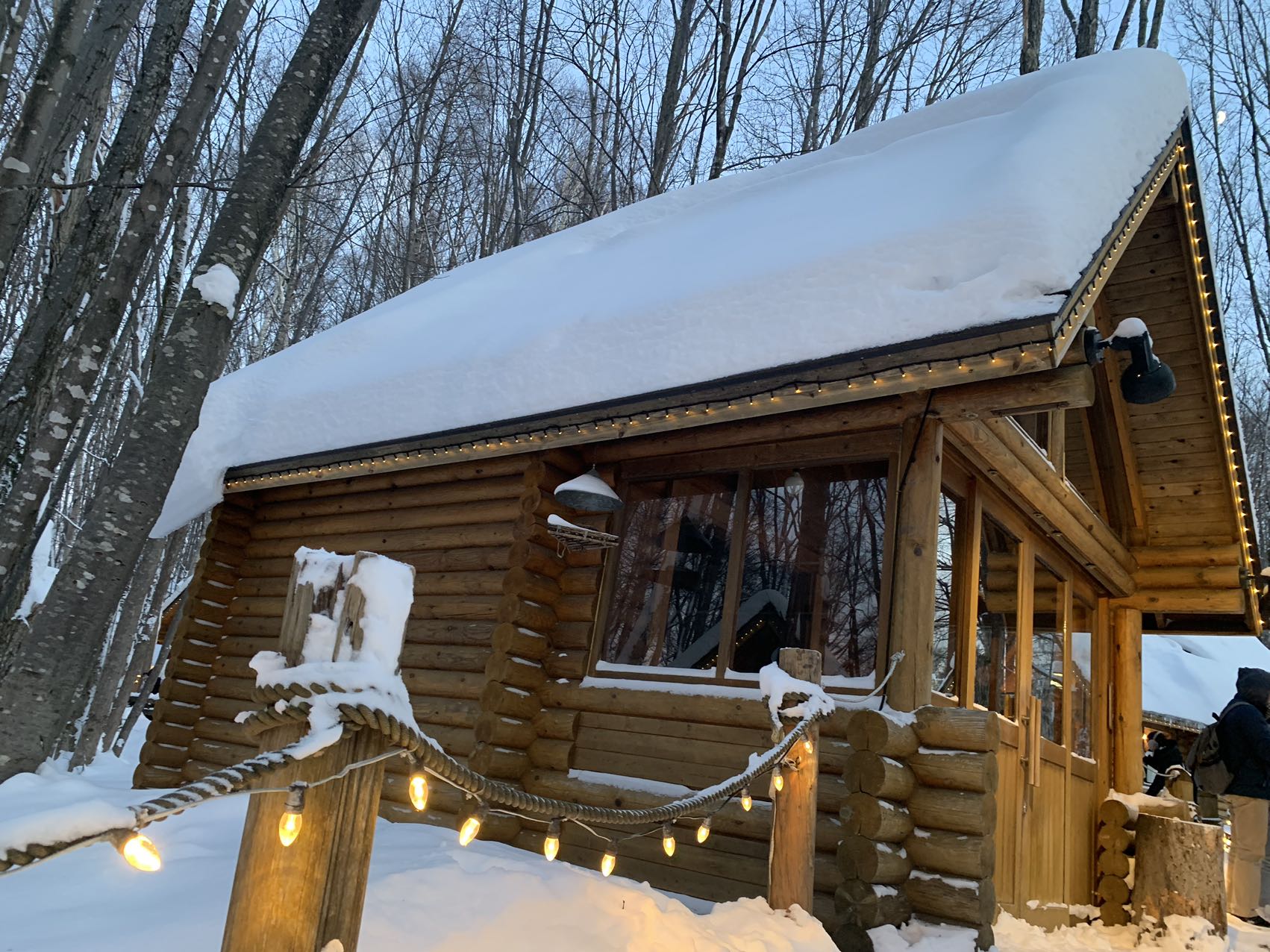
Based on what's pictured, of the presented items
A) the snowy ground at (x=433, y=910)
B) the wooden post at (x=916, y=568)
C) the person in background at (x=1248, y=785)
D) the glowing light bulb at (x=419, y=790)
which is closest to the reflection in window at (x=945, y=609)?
the wooden post at (x=916, y=568)

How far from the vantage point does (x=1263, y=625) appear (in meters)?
9.79

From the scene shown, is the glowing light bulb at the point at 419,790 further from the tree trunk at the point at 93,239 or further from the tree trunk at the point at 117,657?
the tree trunk at the point at 117,657

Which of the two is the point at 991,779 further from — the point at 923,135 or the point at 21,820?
the point at 923,135

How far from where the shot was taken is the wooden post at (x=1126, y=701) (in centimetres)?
925

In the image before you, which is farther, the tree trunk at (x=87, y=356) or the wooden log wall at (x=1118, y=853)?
the wooden log wall at (x=1118, y=853)

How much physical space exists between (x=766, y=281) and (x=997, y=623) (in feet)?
9.82

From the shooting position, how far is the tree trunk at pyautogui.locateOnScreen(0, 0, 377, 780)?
492 centimetres

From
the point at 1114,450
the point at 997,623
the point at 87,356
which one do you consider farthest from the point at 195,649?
the point at 1114,450

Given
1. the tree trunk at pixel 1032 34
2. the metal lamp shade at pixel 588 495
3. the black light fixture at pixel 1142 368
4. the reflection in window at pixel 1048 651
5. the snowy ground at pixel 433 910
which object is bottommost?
the snowy ground at pixel 433 910

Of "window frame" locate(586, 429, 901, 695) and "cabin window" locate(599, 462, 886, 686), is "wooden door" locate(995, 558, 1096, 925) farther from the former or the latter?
"window frame" locate(586, 429, 901, 695)

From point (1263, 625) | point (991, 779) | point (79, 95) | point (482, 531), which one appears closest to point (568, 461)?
point (482, 531)

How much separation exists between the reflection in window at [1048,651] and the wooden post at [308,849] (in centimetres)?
605

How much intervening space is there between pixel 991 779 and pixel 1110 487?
16.5 ft

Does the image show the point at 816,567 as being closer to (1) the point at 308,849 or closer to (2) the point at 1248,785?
(1) the point at 308,849
